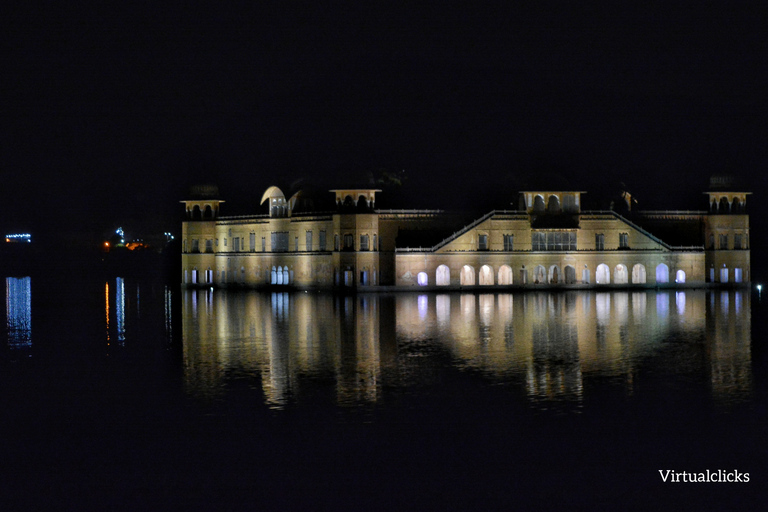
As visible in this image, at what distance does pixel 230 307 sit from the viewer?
2549 inches

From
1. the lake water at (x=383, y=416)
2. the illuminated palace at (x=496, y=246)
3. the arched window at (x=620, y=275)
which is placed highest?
the illuminated palace at (x=496, y=246)

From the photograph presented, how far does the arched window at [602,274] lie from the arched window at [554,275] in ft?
9.69

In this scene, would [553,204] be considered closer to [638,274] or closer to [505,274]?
[505,274]

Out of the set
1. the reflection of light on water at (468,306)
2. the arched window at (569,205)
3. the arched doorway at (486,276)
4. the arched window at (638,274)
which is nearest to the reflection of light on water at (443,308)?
the reflection of light on water at (468,306)

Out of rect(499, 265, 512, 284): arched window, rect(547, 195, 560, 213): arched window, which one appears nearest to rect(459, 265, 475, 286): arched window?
rect(499, 265, 512, 284): arched window

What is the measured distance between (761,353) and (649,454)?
17141 millimetres

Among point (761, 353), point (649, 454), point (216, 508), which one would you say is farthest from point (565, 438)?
point (761, 353)

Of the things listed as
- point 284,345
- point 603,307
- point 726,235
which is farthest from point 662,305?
point 284,345

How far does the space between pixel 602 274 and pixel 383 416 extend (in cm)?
6072

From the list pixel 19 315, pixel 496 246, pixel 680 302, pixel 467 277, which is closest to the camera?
pixel 19 315

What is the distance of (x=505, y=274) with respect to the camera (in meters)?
83.2

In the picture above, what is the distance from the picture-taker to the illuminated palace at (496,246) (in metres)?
81.4

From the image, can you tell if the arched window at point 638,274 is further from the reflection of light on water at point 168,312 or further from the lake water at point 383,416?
the lake water at point 383,416

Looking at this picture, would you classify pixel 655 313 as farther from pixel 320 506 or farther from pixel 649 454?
pixel 320 506
